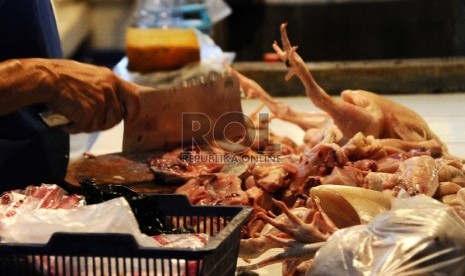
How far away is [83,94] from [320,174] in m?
0.74

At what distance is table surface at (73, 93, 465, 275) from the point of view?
3.29 metres

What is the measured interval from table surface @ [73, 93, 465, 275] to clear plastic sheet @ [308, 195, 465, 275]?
1357 mm

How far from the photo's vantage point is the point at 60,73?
8.36ft

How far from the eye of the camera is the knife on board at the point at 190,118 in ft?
9.46

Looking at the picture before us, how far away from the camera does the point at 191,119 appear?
2.92 m

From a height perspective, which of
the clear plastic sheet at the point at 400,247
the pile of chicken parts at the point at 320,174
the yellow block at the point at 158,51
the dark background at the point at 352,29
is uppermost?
the clear plastic sheet at the point at 400,247

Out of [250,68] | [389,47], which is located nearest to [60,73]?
[250,68]

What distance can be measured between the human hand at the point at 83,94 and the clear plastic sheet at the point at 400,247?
1.05 meters

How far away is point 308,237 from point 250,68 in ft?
7.36

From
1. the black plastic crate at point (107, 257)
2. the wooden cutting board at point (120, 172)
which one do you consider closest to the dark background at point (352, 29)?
the wooden cutting board at point (120, 172)

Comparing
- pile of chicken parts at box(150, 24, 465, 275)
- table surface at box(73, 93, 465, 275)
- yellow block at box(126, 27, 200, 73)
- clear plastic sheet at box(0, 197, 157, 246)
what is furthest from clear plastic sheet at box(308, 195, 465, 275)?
yellow block at box(126, 27, 200, 73)

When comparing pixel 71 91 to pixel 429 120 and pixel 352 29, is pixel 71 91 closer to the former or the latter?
pixel 429 120

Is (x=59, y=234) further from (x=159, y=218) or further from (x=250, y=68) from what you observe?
(x=250, y=68)

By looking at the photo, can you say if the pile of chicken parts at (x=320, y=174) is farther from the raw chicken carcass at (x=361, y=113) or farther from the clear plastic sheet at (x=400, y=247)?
the clear plastic sheet at (x=400, y=247)
